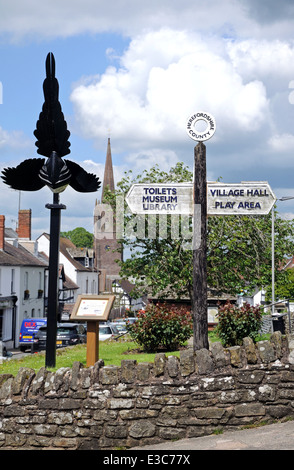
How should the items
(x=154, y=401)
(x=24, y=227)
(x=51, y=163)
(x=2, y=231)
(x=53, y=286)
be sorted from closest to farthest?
(x=154, y=401) < (x=53, y=286) < (x=51, y=163) < (x=2, y=231) < (x=24, y=227)

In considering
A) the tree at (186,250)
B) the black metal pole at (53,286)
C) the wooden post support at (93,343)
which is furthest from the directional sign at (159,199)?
the tree at (186,250)

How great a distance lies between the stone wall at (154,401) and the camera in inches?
320

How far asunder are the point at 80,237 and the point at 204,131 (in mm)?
122652

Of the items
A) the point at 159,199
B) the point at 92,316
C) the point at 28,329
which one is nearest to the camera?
the point at 159,199

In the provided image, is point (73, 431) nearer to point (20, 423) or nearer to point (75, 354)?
point (20, 423)

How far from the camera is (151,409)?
26.7 feet

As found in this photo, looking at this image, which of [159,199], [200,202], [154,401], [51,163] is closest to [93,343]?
[154,401]

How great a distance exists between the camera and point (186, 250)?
2341cm

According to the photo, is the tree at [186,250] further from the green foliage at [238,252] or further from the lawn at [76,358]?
the lawn at [76,358]

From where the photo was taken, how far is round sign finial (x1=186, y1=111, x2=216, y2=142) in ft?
30.3

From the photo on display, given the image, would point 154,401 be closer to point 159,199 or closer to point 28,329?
point 159,199

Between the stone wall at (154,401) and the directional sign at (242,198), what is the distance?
7.64 ft

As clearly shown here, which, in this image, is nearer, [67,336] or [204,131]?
[204,131]

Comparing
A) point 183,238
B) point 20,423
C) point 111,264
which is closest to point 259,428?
point 20,423
